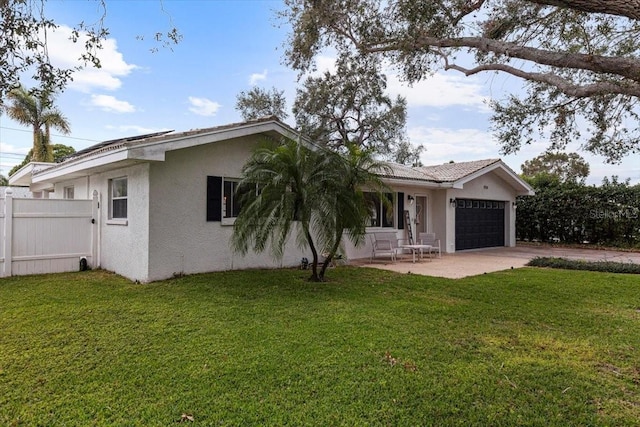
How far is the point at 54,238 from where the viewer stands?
10219 mm

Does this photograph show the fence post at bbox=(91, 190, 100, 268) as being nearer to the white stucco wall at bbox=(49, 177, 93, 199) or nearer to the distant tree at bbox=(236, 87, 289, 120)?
the white stucco wall at bbox=(49, 177, 93, 199)

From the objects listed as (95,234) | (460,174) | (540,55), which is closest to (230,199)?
(95,234)

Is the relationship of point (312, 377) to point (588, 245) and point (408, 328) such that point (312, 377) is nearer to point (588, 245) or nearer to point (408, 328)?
point (408, 328)

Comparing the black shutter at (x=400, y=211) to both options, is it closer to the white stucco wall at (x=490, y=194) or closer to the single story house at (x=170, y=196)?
the white stucco wall at (x=490, y=194)

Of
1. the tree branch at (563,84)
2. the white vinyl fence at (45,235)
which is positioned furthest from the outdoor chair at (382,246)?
the white vinyl fence at (45,235)

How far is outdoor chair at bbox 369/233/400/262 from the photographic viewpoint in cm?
1342

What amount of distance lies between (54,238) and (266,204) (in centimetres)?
641

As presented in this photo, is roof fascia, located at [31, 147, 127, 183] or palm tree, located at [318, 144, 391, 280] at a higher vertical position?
roof fascia, located at [31, 147, 127, 183]

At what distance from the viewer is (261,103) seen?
28.0 m

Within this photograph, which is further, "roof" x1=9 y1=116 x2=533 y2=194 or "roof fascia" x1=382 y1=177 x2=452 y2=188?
"roof fascia" x1=382 y1=177 x2=452 y2=188

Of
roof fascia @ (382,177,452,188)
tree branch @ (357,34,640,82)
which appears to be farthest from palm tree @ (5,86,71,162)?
tree branch @ (357,34,640,82)

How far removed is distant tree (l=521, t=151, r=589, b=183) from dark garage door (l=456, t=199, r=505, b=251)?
71.9 feet

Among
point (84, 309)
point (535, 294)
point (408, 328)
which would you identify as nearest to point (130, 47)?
point (84, 309)

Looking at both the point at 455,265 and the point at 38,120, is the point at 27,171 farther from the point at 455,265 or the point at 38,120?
the point at 455,265
